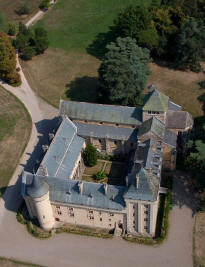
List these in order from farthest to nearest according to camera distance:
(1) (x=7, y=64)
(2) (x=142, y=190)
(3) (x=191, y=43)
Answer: (1) (x=7, y=64) < (3) (x=191, y=43) < (2) (x=142, y=190)

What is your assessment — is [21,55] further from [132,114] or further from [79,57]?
[132,114]

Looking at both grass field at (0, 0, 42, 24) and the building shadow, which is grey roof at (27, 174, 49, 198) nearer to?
the building shadow

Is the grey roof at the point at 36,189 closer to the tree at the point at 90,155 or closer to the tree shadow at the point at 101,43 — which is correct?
the tree at the point at 90,155

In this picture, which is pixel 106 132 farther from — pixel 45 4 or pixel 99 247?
pixel 45 4

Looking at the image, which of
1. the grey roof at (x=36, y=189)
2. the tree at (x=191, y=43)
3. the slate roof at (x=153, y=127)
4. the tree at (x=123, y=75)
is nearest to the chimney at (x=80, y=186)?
the grey roof at (x=36, y=189)

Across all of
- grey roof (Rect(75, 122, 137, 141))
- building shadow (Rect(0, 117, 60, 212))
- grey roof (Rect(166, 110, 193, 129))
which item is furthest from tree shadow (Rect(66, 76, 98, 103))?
grey roof (Rect(166, 110, 193, 129))

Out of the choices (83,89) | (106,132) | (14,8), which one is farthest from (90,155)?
(14,8)

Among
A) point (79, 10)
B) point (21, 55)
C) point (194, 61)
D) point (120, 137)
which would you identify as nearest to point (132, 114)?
point (120, 137)
